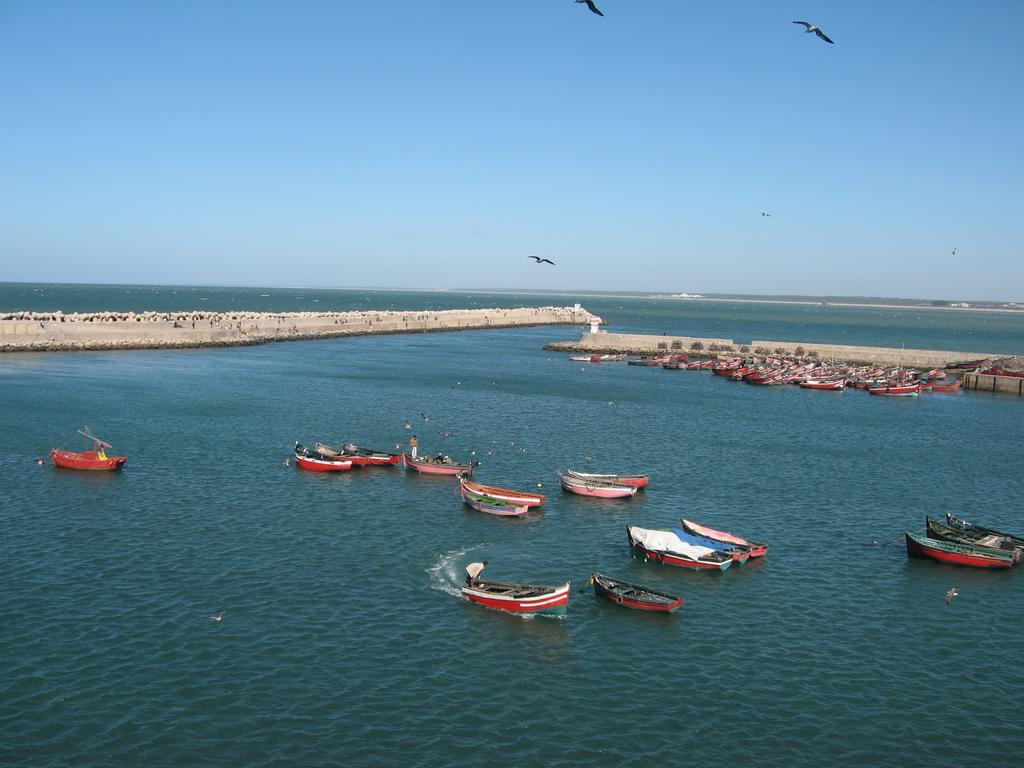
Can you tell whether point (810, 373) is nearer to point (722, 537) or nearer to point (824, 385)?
point (824, 385)

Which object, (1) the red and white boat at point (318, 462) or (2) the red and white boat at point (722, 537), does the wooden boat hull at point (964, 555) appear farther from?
(1) the red and white boat at point (318, 462)

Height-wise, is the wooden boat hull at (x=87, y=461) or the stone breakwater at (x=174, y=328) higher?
the stone breakwater at (x=174, y=328)

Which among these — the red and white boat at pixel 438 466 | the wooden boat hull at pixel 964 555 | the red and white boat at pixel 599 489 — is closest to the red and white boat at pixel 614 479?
the red and white boat at pixel 599 489

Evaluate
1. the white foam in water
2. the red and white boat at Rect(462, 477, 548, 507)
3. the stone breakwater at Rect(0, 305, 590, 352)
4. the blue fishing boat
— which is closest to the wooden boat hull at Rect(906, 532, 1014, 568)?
the blue fishing boat

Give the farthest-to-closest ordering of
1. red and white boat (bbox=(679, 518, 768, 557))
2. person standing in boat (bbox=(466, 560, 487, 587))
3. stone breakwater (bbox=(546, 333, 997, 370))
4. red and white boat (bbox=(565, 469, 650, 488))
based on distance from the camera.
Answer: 1. stone breakwater (bbox=(546, 333, 997, 370))
2. red and white boat (bbox=(565, 469, 650, 488))
3. red and white boat (bbox=(679, 518, 768, 557))
4. person standing in boat (bbox=(466, 560, 487, 587))

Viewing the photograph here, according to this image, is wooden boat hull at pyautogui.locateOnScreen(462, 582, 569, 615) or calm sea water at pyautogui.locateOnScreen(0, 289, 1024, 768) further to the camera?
wooden boat hull at pyautogui.locateOnScreen(462, 582, 569, 615)

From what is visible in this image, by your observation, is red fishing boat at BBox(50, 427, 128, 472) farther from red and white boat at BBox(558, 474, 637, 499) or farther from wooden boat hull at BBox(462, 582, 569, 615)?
wooden boat hull at BBox(462, 582, 569, 615)

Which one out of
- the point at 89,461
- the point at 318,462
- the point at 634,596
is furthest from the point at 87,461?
the point at 634,596
